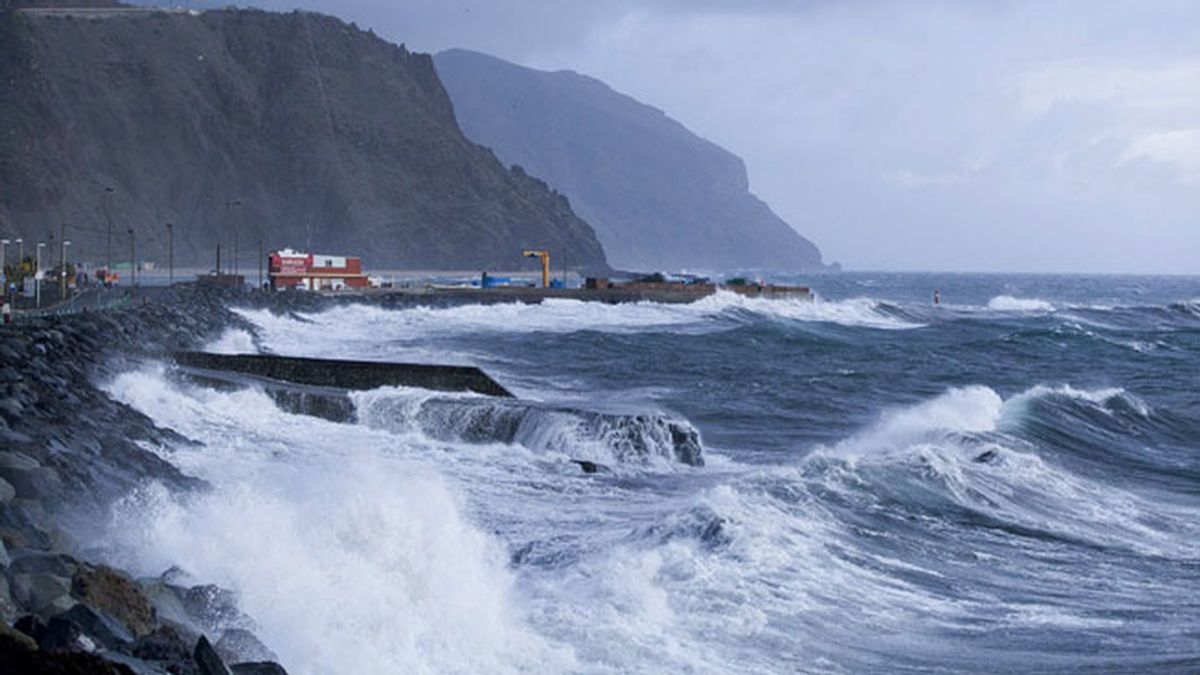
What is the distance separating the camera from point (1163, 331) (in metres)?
57.3

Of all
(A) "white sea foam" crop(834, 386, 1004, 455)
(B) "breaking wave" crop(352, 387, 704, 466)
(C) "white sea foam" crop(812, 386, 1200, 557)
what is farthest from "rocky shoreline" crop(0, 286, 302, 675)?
(A) "white sea foam" crop(834, 386, 1004, 455)

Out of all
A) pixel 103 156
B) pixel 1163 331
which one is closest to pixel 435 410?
pixel 1163 331

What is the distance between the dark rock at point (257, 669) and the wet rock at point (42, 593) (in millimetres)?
1062

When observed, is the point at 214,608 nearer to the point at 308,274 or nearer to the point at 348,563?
the point at 348,563

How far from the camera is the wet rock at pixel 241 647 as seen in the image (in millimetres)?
6809

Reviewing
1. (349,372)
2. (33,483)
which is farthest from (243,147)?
(33,483)

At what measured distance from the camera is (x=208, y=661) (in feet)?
19.5

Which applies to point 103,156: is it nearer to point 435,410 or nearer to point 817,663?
point 435,410

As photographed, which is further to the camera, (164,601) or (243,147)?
(243,147)

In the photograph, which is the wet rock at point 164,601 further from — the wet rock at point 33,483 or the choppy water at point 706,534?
the wet rock at point 33,483

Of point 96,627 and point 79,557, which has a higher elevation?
point 96,627

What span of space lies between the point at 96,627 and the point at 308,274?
200ft

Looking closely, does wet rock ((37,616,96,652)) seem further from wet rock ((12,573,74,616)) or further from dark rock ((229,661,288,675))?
wet rock ((12,573,74,616))

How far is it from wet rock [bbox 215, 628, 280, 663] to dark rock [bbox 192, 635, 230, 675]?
75cm
